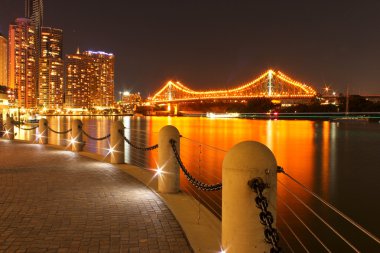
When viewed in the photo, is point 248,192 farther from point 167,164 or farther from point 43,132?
point 43,132

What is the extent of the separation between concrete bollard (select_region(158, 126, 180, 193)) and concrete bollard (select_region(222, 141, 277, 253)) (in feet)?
12.0

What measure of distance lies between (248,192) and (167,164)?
3.81 metres

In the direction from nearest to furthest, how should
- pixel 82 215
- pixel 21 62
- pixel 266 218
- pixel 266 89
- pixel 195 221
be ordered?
1. pixel 266 218
2. pixel 195 221
3. pixel 82 215
4. pixel 266 89
5. pixel 21 62

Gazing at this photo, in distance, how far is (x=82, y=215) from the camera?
6.04 metres

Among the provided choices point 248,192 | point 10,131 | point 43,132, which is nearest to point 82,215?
point 248,192

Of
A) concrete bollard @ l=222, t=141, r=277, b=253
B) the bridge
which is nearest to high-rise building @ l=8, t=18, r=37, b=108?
the bridge

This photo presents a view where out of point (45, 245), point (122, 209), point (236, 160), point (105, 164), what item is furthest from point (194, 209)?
point (105, 164)

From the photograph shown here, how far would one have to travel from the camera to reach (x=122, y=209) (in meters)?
6.41

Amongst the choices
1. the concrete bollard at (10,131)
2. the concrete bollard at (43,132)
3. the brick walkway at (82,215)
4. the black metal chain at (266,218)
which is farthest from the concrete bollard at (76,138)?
the black metal chain at (266,218)

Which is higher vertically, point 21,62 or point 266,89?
point 21,62

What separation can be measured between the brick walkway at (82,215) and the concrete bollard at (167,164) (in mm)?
300

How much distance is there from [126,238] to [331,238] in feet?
16.7

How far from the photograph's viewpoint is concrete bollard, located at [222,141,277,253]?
3.78 metres

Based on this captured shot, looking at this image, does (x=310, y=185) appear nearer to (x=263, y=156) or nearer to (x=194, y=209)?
(x=194, y=209)
